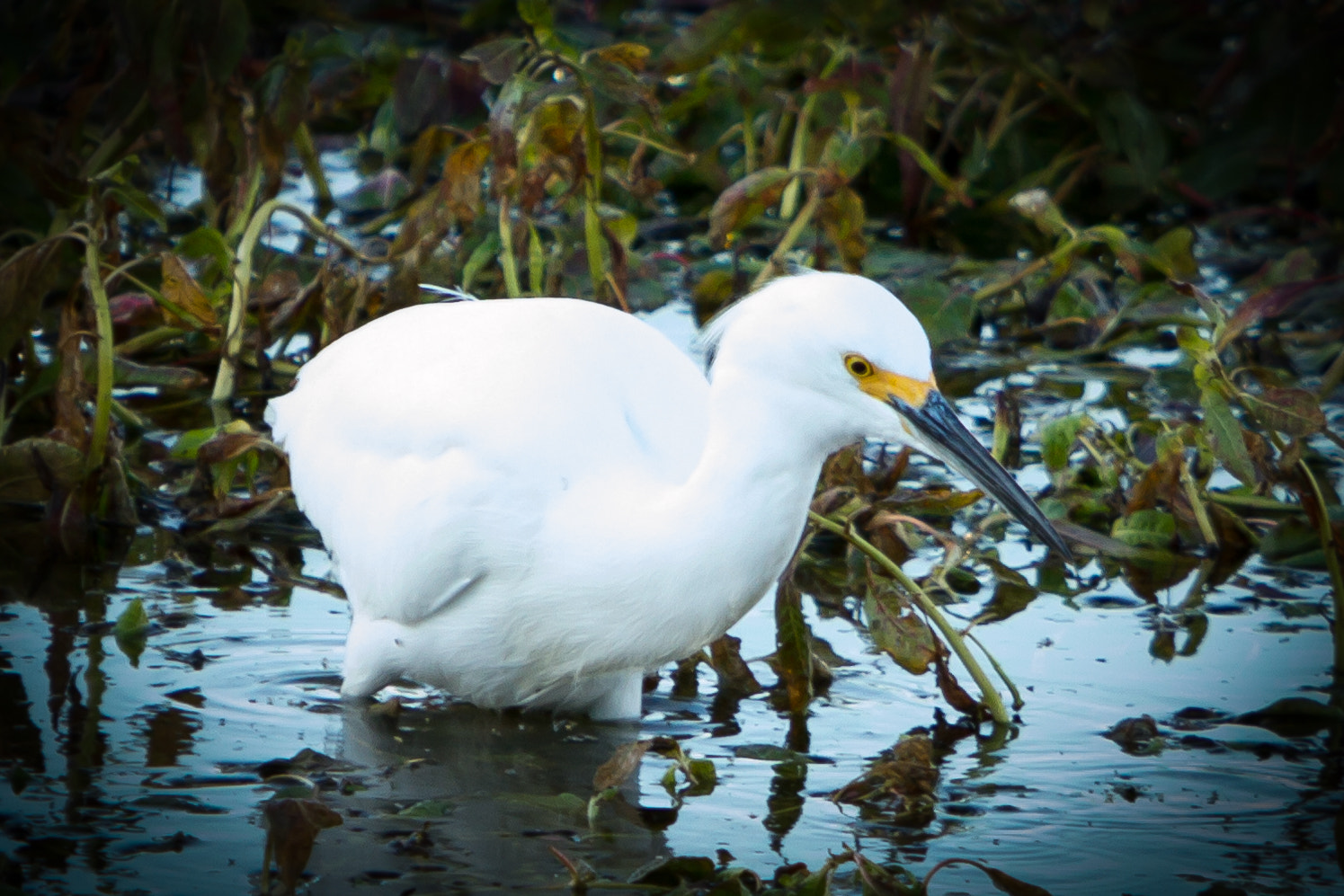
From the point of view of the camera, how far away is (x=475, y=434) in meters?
3.33

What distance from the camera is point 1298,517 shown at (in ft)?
14.9

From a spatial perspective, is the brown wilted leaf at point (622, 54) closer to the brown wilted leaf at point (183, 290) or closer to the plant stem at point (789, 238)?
the plant stem at point (789, 238)

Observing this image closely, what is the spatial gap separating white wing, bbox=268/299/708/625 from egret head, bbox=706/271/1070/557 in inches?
19.5

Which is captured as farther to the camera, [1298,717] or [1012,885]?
[1298,717]

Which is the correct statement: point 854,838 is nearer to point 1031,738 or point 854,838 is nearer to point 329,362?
point 1031,738

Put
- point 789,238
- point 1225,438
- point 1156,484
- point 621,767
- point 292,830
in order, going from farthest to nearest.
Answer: point 789,238 < point 1156,484 < point 1225,438 < point 621,767 < point 292,830

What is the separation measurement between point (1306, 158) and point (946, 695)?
404 cm

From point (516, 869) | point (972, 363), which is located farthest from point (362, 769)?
point (972, 363)

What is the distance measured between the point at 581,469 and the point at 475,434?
0.81 ft

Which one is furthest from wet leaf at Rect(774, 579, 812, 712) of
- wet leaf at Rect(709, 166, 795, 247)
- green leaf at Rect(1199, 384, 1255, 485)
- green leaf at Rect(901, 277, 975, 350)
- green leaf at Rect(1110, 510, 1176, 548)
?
green leaf at Rect(901, 277, 975, 350)

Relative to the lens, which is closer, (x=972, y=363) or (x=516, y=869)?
(x=516, y=869)

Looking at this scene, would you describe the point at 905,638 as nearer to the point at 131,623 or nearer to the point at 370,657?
the point at 370,657

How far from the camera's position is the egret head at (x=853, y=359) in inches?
112

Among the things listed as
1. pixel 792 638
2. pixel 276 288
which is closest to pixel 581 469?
pixel 792 638
